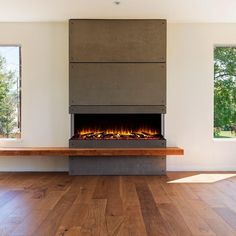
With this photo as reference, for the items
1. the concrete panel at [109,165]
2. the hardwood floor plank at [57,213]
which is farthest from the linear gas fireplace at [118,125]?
the hardwood floor plank at [57,213]

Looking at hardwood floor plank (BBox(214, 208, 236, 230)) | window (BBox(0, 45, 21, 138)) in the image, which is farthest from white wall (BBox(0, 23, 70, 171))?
hardwood floor plank (BBox(214, 208, 236, 230))

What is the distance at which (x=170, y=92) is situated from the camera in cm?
538

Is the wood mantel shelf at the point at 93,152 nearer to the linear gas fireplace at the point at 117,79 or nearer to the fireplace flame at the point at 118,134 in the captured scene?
the linear gas fireplace at the point at 117,79

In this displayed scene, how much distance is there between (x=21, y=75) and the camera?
538 centimetres

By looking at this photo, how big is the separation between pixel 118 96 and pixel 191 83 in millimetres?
1310

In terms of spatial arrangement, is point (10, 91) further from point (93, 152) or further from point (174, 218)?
point (174, 218)

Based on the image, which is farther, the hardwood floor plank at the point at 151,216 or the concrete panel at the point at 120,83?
the concrete panel at the point at 120,83

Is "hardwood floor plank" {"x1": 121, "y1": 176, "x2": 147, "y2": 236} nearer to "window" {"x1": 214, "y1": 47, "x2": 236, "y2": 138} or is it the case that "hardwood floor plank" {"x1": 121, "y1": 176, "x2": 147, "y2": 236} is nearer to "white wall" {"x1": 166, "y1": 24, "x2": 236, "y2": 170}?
"white wall" {"x1": 166, "y1": 24, "x2": 236, "y2": 170}

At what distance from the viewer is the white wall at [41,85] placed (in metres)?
5.35

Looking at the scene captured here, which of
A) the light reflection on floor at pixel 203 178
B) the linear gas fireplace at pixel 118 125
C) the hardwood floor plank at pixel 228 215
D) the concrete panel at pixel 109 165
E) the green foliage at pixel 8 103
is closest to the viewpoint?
the hardwood floor plank at pixel 228 215

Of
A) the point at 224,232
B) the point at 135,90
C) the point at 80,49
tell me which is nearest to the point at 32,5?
the point at 80,49

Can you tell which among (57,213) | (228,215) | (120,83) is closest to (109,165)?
(120,83)

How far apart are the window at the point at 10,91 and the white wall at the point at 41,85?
0.14 meters

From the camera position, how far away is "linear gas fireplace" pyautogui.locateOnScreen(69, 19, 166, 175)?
16.5ft
